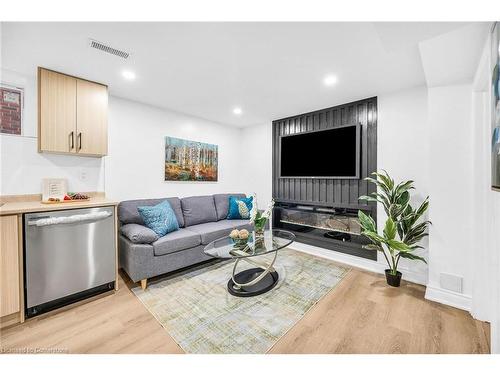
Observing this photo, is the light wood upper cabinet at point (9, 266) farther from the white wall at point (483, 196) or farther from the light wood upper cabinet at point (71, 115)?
the white wall at point (483, 196)

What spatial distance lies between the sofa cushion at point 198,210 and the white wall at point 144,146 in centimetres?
32

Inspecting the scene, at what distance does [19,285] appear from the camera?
1.74m

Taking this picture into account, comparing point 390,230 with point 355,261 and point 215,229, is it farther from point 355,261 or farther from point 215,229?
point 215,229

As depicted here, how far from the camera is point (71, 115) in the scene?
2.32m

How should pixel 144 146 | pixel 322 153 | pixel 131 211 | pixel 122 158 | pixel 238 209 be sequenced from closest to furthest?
pixel 131 211
pixel 122 158
pixel 144 146
pixel 322 153
pixel 238 209

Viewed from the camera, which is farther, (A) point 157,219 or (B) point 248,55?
(A) point 157,219

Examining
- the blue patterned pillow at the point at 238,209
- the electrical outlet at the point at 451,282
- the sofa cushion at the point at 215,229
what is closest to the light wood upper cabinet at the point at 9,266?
the sofa cushion at the point at 215,229

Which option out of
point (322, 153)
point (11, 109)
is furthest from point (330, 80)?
point (11, 109)

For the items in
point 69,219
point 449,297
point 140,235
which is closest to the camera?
point 69,219

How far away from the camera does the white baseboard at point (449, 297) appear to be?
1983 mm

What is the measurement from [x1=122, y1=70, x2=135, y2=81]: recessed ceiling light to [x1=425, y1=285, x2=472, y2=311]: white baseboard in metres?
3.96

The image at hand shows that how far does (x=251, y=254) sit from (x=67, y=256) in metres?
1.74
